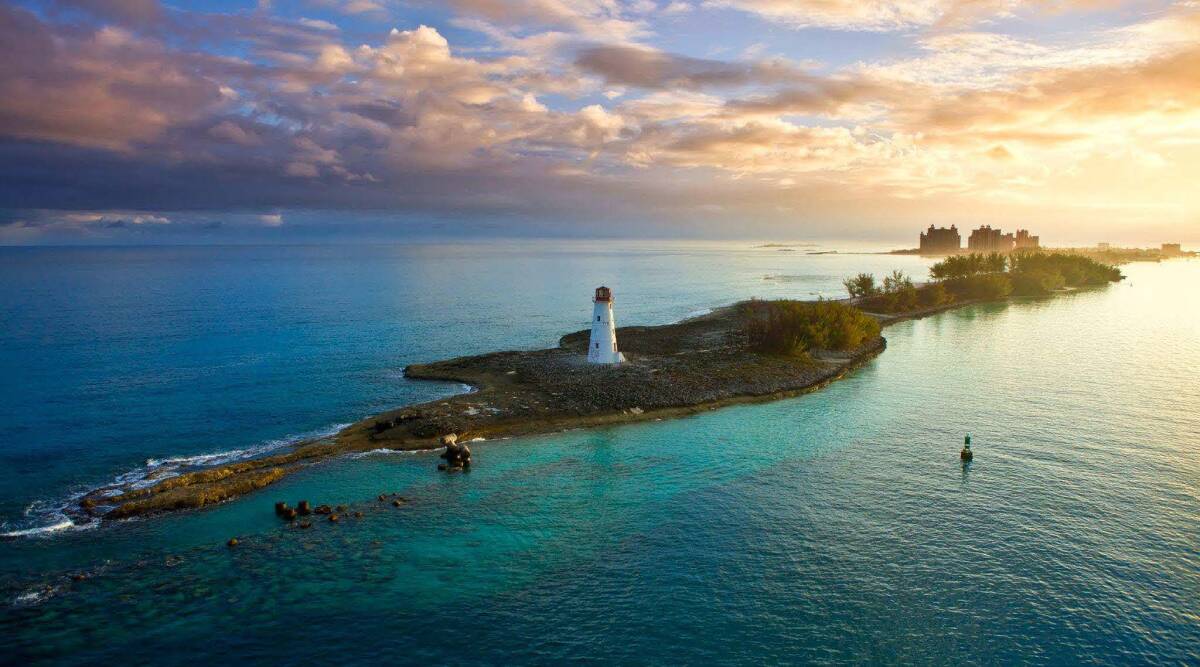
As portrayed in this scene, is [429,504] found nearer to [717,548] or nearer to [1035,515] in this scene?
[717,548]

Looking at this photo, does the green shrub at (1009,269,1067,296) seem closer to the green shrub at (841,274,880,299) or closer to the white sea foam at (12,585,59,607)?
the green shrub at (841,274,880,299)

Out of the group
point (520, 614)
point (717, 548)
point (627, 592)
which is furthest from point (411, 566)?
point (717, 548)

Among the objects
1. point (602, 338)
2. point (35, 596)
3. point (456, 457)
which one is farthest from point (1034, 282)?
point (35, 596)

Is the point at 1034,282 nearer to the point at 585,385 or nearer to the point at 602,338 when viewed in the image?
the point at 602,338

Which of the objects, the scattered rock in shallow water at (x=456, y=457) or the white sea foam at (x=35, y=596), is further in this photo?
the scattered rock in shallow water at (x=456, y=457)

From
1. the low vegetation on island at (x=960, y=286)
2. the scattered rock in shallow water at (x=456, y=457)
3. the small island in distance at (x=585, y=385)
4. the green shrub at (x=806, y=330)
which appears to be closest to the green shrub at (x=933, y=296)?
the low vegetation on island at (x=960, y=286)

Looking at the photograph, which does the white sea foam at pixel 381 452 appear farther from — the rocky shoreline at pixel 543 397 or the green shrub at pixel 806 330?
the green shrub at pixel 806 330

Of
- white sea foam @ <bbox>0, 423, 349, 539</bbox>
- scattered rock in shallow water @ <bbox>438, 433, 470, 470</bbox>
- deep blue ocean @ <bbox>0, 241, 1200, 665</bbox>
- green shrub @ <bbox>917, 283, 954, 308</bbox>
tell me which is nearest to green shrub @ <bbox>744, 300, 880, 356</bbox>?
deep blue ocean @ <bbox>0, 241, 1200, 665</bbox>
